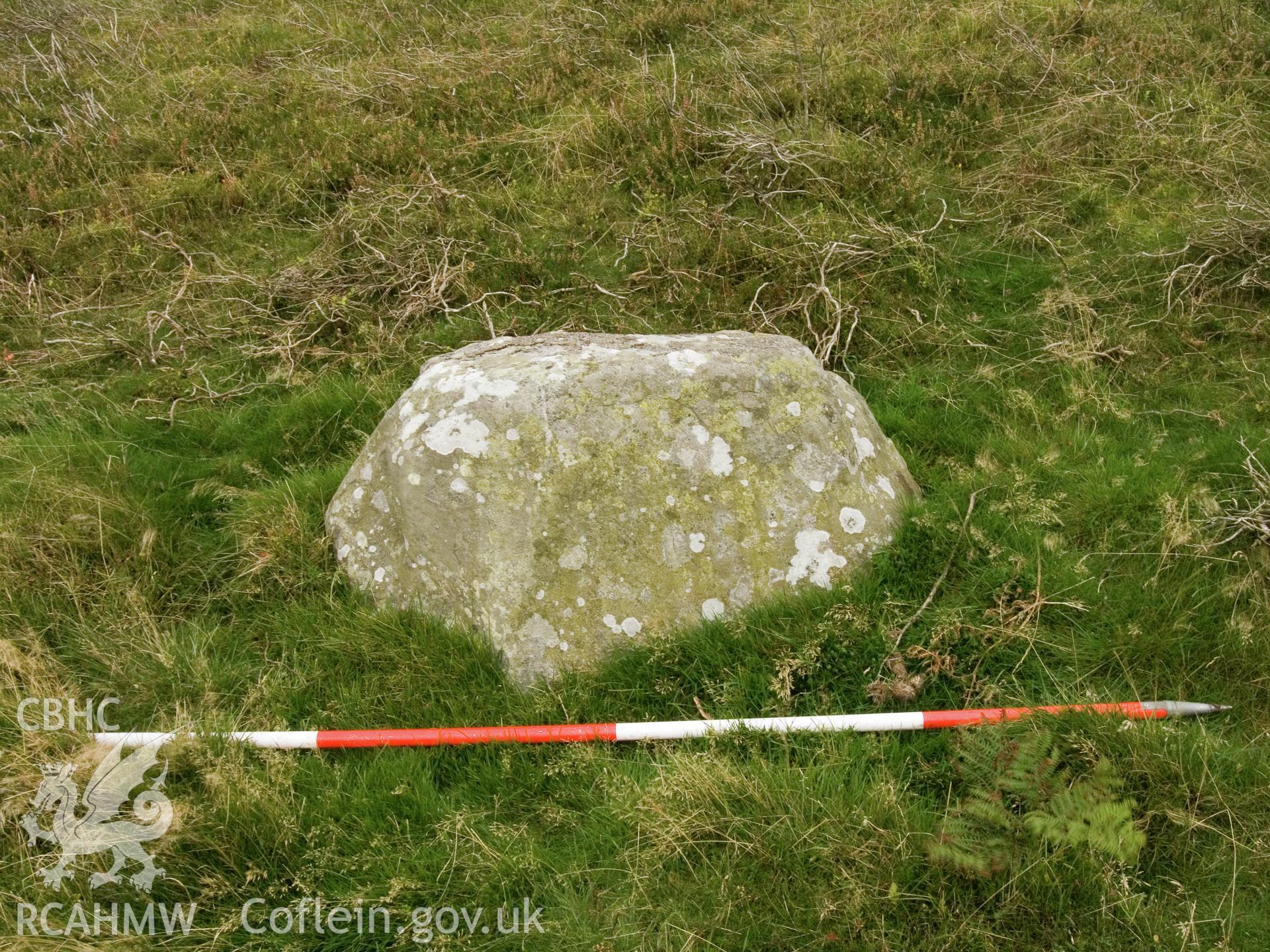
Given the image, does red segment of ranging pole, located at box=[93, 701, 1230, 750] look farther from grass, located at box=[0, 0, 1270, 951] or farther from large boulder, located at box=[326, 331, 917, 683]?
large boulder, located at box=[326, 331, 917, 683]

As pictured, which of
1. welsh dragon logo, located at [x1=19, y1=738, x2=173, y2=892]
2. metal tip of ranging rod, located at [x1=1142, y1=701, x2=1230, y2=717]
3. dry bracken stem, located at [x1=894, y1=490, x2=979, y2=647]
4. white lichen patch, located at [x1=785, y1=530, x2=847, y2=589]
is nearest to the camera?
welsh dragon logo, located at [x1=19, y1=738, x2=173, y2=892]

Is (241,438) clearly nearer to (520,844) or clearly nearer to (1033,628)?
(520,844)

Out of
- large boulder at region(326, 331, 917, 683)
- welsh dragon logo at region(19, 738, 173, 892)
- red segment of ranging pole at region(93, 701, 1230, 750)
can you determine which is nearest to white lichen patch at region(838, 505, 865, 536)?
large boulder at region(326, 331, 917, 683)

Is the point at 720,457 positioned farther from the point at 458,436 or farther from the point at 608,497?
the point at 458,436

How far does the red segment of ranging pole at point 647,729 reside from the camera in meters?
2.88

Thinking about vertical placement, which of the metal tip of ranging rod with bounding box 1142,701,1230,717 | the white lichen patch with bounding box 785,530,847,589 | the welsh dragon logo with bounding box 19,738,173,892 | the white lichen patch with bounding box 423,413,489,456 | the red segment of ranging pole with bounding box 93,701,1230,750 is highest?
the white lichen patch with bounding box 423,413,489,456

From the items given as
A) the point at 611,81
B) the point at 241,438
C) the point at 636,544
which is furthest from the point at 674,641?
the point at 611,81

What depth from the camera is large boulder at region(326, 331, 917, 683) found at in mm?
3320

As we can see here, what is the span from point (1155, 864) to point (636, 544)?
1993 millimetres

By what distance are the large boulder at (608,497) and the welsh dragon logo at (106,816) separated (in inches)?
43.1

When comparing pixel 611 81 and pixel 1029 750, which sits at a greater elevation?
pixel 611 81

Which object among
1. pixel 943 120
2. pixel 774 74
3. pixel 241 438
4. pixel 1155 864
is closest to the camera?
pixel 1155 864

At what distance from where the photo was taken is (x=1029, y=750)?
2.64 m

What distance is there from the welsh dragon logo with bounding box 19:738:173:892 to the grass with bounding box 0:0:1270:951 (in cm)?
7
